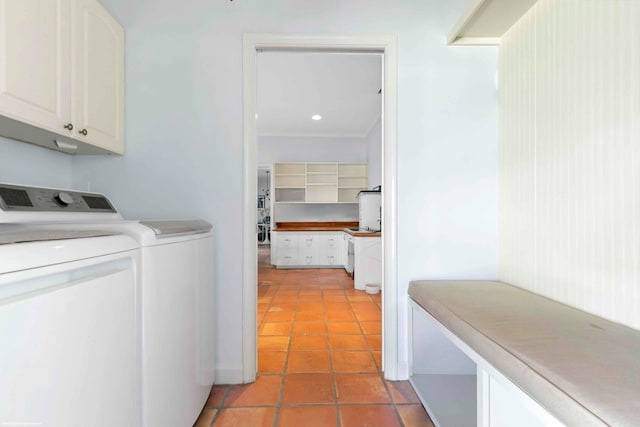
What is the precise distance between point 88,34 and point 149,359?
1589 mm

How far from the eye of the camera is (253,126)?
184 cm

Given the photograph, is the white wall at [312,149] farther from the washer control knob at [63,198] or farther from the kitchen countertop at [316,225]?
the washer control knob at [63,198]

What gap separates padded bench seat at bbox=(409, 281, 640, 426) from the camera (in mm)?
677

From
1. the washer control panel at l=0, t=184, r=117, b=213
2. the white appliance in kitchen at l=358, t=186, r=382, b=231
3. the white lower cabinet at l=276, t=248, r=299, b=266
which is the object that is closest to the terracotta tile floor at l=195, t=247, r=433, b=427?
the washer control panel at l=0, t=184, r=117, b=213

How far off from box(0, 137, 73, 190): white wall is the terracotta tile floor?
1536 mm

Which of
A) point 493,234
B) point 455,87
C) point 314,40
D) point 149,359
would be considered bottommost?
point 149,359

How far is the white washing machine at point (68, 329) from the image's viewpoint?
59cm

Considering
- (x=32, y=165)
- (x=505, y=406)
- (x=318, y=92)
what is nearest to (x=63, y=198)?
(x=32, y=165)

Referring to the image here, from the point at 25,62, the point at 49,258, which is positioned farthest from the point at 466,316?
the point at 25,62

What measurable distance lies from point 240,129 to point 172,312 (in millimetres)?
1132

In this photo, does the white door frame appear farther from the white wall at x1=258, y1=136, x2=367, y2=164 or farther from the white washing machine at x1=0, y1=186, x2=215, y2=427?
the white wall at x1=258, y1=136, x2=367, y2=164

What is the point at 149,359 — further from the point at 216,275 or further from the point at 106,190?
the point at 106,190

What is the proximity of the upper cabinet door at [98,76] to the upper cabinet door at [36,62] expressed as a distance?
6 centimetres

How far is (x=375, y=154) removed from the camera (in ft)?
18.0
